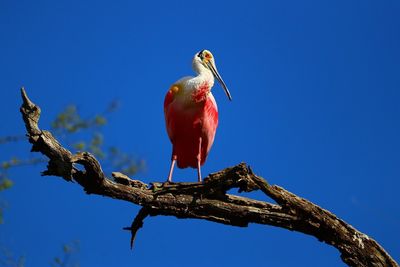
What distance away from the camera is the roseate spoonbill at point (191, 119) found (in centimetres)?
952

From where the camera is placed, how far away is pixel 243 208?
7516 mm

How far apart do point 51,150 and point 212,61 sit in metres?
4.89

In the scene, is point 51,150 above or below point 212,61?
below

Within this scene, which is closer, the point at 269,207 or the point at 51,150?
the point at 51,150

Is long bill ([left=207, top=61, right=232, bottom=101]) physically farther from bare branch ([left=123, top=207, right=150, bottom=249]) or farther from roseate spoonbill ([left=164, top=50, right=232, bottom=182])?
Result: bare branch ([left=123, top=207, right=150, bottom=249])

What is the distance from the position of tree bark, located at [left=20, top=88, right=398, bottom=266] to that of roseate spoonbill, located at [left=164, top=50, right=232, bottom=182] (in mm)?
1804

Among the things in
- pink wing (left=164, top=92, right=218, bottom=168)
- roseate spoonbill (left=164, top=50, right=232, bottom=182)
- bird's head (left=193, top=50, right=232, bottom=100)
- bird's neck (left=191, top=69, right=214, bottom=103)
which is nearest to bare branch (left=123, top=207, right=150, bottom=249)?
roseate spoonbill (left=164, top=50, right=232, bottom=182)

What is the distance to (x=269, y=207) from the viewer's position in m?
7.57

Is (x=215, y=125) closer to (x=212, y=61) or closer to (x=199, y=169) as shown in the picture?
(x=199, y=169)

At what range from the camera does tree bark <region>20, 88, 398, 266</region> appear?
23.8 feet

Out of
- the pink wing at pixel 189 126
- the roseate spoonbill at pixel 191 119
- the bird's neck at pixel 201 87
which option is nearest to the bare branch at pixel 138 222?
the roseate spoonbill at pixel 191 119

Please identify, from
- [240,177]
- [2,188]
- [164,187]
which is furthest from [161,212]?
[2,188]

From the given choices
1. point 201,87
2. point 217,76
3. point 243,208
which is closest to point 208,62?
point 217,76

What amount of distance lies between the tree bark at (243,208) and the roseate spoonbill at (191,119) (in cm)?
180
